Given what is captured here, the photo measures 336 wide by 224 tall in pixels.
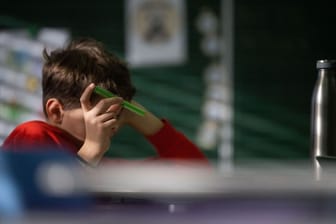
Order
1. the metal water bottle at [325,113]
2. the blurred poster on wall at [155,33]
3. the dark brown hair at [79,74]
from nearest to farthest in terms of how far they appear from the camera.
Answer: the metal water bottle at [325,113]
the dark brown hair at [79,74]
the blurred poster on wall at [155,33]

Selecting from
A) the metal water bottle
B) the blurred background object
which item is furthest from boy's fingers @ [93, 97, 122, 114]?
the blurred background object

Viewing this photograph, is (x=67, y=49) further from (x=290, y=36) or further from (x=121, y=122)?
(x=290, y=36)

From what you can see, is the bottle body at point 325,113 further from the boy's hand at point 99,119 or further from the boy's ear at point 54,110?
the boy's ear at point 54,110

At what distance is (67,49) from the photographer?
67.0 inches

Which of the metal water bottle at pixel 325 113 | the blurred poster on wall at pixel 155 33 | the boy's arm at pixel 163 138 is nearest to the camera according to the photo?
the metal water bottle at pixel 325 113

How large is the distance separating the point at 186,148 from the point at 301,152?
10.9 feet

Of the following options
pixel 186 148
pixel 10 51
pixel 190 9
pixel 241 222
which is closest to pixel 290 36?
pixel 190 9

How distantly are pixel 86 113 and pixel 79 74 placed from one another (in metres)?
0.15

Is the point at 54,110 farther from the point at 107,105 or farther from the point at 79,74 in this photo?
the point at 107,105

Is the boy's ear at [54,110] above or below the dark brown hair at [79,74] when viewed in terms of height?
below

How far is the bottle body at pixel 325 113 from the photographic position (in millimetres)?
1368

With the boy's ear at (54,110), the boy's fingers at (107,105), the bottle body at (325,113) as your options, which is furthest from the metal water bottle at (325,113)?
the boy's ear at (54,110)

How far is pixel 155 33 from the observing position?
478 cm

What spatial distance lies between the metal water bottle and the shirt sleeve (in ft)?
1.27
